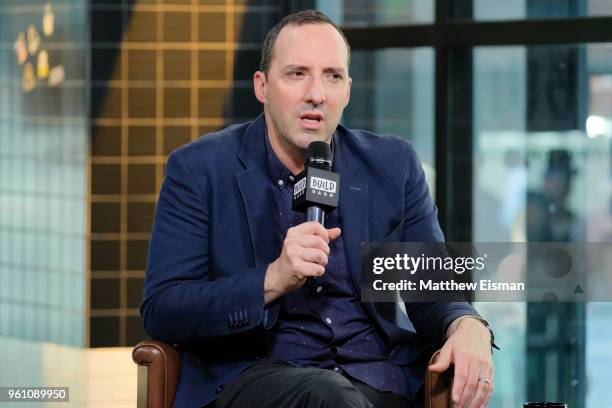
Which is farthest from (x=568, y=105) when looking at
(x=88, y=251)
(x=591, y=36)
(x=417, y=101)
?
(x=88, y=251)

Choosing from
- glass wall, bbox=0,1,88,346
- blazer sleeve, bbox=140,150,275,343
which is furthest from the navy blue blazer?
glass wall, bbox=0,1,88,346

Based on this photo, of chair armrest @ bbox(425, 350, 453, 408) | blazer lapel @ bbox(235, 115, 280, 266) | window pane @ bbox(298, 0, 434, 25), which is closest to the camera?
chair armrest @ bbox(425, 350, 453, 408)

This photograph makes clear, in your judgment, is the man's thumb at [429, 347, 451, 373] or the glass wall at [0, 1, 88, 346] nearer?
the man's thumb at [429, 347, 451, 373]

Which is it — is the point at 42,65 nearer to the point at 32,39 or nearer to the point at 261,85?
the point at 32,39

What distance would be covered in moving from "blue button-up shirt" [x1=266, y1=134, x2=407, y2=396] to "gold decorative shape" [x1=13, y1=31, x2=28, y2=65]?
3356 mm

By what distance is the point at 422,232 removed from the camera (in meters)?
2.48

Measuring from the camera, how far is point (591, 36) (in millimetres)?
4332

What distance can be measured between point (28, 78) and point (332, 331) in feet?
11.5

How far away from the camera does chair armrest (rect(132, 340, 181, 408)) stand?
2.33 m

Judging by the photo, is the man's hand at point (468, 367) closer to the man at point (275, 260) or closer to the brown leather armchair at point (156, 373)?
the man at point (275, 260)

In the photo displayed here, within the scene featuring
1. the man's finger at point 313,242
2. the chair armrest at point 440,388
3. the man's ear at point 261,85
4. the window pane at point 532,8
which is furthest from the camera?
the window pane at point 532,8

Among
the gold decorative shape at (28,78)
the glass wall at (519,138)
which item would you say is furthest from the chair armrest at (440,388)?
the gold decorative shape at (28,78)

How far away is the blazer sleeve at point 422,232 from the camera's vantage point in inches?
94.7

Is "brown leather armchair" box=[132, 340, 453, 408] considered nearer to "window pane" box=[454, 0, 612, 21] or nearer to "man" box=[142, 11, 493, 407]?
"man" box=[142, 11, 493, 407]
